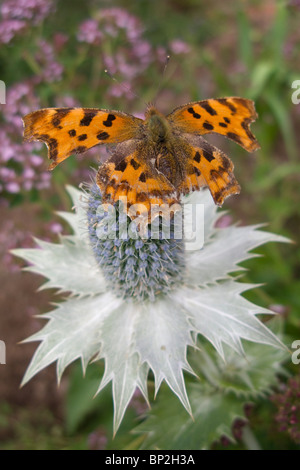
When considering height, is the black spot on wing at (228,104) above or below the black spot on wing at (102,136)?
above

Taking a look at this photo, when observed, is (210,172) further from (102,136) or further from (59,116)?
(59,116)

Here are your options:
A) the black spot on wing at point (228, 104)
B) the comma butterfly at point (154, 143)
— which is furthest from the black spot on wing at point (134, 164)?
the black spot on wing at point (228, 104)

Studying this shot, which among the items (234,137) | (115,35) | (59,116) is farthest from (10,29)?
(234,137)

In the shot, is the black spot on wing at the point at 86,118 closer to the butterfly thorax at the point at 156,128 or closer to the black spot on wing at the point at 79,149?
the black spot on wing at the point at 79,149

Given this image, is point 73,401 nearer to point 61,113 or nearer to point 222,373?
point 222,373

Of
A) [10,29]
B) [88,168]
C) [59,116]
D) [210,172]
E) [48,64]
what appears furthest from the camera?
[88,168]

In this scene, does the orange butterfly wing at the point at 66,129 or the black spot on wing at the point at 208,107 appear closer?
the orange butterfly wing at the point at 66,129

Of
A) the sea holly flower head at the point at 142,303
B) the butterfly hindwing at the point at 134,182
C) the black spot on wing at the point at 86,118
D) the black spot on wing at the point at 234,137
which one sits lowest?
the sea holly flower head at the point at 142,303
